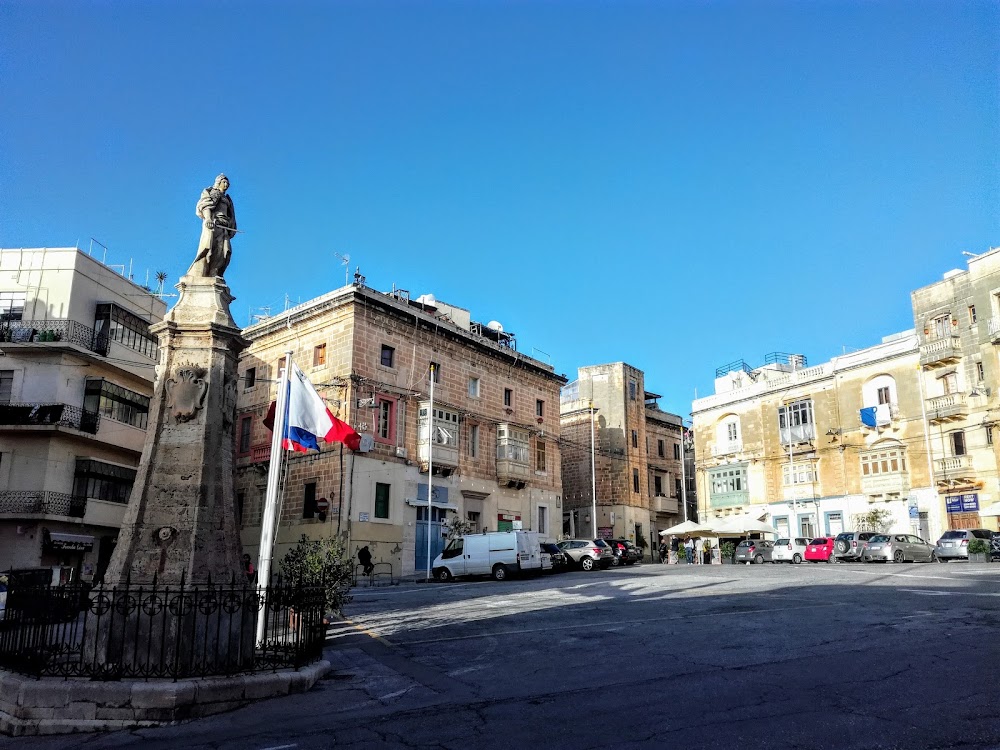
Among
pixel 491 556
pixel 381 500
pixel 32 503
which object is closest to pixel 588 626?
pixel 491 556

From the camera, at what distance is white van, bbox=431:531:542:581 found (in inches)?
1164

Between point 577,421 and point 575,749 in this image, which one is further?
point 577,421

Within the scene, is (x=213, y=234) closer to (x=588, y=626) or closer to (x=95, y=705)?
(x=95, y=705)

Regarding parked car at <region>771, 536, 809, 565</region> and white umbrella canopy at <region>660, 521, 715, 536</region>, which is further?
white umbrella canopy at <region>660, 521, 715, 536</region>

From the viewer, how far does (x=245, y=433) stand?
1555 inches

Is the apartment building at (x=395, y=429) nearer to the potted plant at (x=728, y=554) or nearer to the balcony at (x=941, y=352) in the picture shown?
the potted plant at (x=728, y=554)

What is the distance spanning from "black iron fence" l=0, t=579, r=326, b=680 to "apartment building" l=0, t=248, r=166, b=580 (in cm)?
2356

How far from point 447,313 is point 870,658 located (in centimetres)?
3653

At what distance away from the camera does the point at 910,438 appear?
43625 millimetres

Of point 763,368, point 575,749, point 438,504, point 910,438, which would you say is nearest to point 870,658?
point 575,749

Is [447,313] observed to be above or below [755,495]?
above

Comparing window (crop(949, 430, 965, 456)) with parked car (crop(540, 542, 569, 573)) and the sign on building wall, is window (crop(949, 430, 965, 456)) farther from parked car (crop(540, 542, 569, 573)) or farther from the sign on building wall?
parked car (crop(540, 542, 569, 573))

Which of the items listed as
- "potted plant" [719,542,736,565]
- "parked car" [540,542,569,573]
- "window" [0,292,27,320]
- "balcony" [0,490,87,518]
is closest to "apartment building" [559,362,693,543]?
"potted plant" [719,542,736,565]

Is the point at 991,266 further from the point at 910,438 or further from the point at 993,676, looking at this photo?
the point at 993,676
